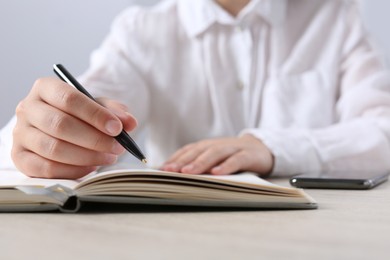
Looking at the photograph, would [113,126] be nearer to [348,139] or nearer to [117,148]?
[117,148]

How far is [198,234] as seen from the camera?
0.49m

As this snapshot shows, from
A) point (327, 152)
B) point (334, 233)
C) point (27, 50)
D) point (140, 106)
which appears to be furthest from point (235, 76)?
point (334, 233)

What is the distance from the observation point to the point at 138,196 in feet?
1.94

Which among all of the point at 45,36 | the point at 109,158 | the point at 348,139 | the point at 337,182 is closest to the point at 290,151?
the point at 348,139

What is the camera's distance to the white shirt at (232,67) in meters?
1.45

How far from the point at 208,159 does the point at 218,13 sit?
1.96ft

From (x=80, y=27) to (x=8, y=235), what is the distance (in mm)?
1737

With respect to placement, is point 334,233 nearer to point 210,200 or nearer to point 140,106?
point 210,200

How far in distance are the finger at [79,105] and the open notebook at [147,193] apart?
0.33 feet

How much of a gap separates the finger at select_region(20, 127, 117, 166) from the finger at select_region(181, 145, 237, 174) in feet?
0.67

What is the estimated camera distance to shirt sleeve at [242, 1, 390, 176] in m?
1.08

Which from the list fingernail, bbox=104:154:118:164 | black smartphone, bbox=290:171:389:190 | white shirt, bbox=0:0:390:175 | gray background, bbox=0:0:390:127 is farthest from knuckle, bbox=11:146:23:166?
gray background, bbox=0:0:390:127

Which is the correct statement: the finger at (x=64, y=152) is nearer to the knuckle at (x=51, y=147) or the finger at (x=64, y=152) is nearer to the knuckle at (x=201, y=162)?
the knuckle at (x=51, y=147)

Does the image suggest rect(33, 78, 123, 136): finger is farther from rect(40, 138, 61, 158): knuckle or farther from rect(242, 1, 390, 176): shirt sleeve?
rect(242, 1, 390, 176): shirt sleeve
